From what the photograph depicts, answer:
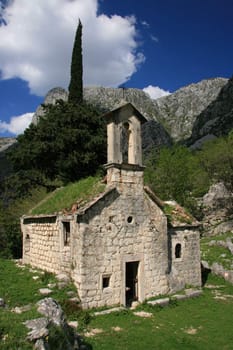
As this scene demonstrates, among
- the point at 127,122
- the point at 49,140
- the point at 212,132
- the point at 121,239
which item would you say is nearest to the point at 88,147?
the point at 49,140

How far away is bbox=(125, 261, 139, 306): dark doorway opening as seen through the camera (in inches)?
583

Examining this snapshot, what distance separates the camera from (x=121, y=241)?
14320 millimetres

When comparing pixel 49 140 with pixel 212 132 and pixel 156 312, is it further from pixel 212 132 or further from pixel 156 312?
pixel 212 132

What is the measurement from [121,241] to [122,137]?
496 centimetres

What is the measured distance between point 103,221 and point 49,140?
20.0m

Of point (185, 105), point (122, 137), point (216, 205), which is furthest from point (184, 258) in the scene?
point (185, 105)

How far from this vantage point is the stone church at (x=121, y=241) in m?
13.3

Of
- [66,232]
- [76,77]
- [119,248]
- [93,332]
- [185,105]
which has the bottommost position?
[93,332]

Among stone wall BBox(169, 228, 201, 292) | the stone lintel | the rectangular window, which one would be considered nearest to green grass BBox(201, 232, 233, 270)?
stone wall BBox(169, 228, 201, 292)

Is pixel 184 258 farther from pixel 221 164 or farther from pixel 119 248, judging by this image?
pixel 221 164

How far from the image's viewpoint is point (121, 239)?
47.1ft

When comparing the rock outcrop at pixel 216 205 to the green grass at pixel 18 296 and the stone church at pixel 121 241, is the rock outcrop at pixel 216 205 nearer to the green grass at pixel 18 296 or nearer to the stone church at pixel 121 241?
the stone church at pixel 121 241

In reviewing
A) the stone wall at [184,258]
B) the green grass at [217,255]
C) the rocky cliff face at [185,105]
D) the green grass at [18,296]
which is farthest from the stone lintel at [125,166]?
the rocky cliff face at [185,105]

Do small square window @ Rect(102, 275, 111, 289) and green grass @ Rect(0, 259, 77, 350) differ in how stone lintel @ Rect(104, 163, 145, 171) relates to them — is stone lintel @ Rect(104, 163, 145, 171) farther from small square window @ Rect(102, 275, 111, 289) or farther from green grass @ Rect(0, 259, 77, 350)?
green grass @ Rect(0, 259, 77, 350)
